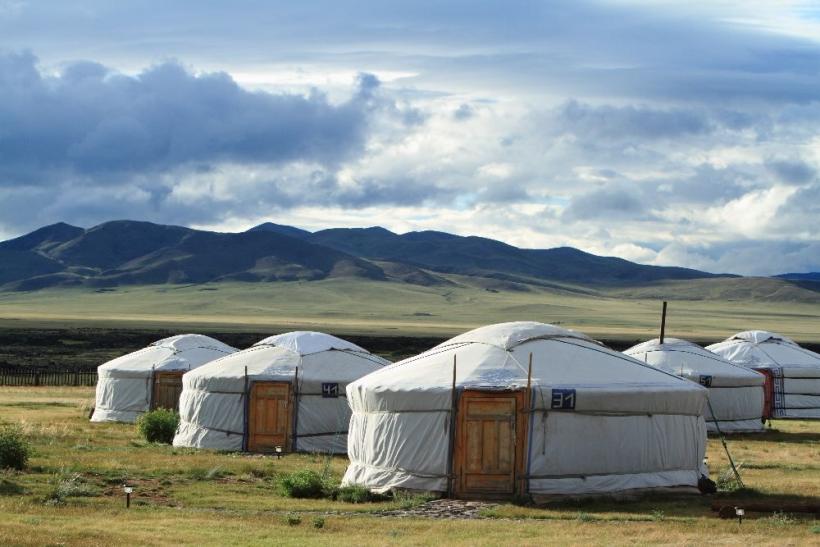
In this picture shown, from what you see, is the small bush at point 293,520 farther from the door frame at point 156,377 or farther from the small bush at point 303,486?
the door frame at point 156,377

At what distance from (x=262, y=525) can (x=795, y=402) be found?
23674 mm

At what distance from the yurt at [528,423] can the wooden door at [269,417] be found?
6.08 m

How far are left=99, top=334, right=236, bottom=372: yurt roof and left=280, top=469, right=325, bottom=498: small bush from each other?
44.6 feet

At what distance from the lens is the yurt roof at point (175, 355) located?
2997cm

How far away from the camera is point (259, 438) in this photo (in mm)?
23531

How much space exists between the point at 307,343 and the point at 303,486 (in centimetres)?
781

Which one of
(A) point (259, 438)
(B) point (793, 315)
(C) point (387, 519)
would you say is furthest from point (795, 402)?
(B) point (793, 315)

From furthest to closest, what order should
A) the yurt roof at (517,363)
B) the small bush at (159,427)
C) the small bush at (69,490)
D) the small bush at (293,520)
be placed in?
the small bush at (159,427), the yurt roof at (517,363), the small bush at (69,490), the small bush at (293,520)

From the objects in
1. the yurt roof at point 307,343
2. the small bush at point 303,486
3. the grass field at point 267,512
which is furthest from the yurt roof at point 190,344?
the small bush at point 303,486

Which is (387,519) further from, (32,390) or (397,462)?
(32,390)

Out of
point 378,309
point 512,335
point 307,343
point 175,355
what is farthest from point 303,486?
point 378,309

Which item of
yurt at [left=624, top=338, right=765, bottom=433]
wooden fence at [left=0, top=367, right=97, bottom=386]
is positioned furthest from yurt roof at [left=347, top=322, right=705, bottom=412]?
wooden fence at [left=0, top=367, right=97, bottom=386]

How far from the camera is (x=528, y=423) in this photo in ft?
53.3

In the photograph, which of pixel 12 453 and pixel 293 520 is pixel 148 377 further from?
pixel 293 520
